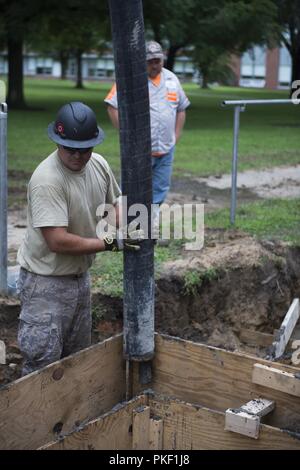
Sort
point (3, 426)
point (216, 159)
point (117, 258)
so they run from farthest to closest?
1. point (216, 159)
2. point (117, 258)
3. point (3, 426)

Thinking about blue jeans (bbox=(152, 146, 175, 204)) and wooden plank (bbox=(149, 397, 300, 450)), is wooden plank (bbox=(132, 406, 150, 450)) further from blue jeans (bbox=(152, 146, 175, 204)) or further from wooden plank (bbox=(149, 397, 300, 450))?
blue jeans (bbox=(152, 146, 175, 204))

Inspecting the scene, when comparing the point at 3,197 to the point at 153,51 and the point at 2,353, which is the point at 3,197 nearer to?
the point at 2,353

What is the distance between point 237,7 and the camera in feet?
79.6

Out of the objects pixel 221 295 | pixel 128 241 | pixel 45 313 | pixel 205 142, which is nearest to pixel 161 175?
pixel 221 295

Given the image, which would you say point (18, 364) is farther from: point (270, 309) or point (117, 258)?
point (270, 309)

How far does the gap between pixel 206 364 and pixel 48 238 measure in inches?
46.4

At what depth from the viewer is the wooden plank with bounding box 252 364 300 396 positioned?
3838 millimetres

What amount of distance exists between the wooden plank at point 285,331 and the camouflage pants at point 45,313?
72.8 inches

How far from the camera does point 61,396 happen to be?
3.93 metres

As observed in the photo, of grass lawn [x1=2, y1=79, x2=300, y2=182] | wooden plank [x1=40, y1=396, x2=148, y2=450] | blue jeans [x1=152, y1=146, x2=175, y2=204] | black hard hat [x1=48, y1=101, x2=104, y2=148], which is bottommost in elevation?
wooden plank [x1=40, y1=396, x2=148, y2=450]

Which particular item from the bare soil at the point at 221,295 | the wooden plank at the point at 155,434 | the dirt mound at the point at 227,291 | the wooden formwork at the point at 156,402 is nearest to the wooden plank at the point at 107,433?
the wooden formwork at the point at 156,402

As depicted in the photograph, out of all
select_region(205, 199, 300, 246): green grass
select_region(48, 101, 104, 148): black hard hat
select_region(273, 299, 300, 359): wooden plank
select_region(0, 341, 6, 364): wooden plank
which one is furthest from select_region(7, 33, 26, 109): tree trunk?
select_region(48, 101, 104, 148): black hard hat

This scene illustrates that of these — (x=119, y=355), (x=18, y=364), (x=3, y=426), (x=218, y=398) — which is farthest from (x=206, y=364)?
(x=18, y=364)

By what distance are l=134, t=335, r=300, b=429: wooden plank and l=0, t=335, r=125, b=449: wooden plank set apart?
22cm
